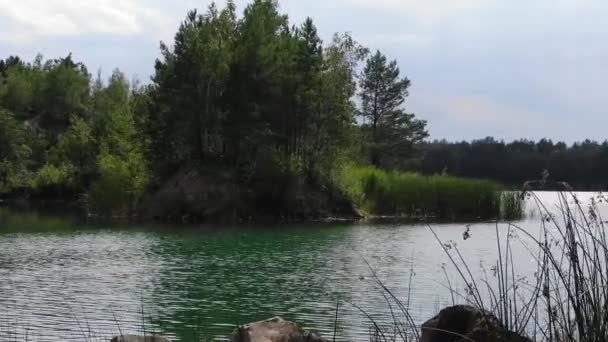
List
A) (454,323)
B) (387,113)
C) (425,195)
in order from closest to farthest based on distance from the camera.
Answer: (454,323)
(425,195)
(387,113)

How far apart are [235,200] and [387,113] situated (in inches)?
1007

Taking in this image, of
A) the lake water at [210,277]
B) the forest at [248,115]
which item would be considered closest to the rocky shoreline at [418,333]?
A: the lake water at [210,277]

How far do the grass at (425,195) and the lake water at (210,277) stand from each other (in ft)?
30.4

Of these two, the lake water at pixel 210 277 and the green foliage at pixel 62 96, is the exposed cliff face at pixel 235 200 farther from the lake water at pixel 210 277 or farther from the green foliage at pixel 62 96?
the green foliage at pixel 62 96

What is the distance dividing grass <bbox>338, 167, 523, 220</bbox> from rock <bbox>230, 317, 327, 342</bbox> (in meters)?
36.1

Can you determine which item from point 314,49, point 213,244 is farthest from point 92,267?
point 314,49

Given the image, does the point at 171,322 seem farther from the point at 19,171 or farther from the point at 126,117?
the point at 19,171

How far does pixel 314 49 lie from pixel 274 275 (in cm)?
2781

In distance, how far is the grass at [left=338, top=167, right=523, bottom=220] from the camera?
143ft

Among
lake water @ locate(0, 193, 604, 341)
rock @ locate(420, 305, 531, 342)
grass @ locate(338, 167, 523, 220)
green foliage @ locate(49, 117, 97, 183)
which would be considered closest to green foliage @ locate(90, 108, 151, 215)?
lake water @ locate(0, 193, 604, 341)

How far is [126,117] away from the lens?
55.9m

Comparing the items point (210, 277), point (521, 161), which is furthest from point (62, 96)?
point (210, 277)

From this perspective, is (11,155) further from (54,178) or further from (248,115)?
(248,115)

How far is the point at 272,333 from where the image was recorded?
6828 mm
